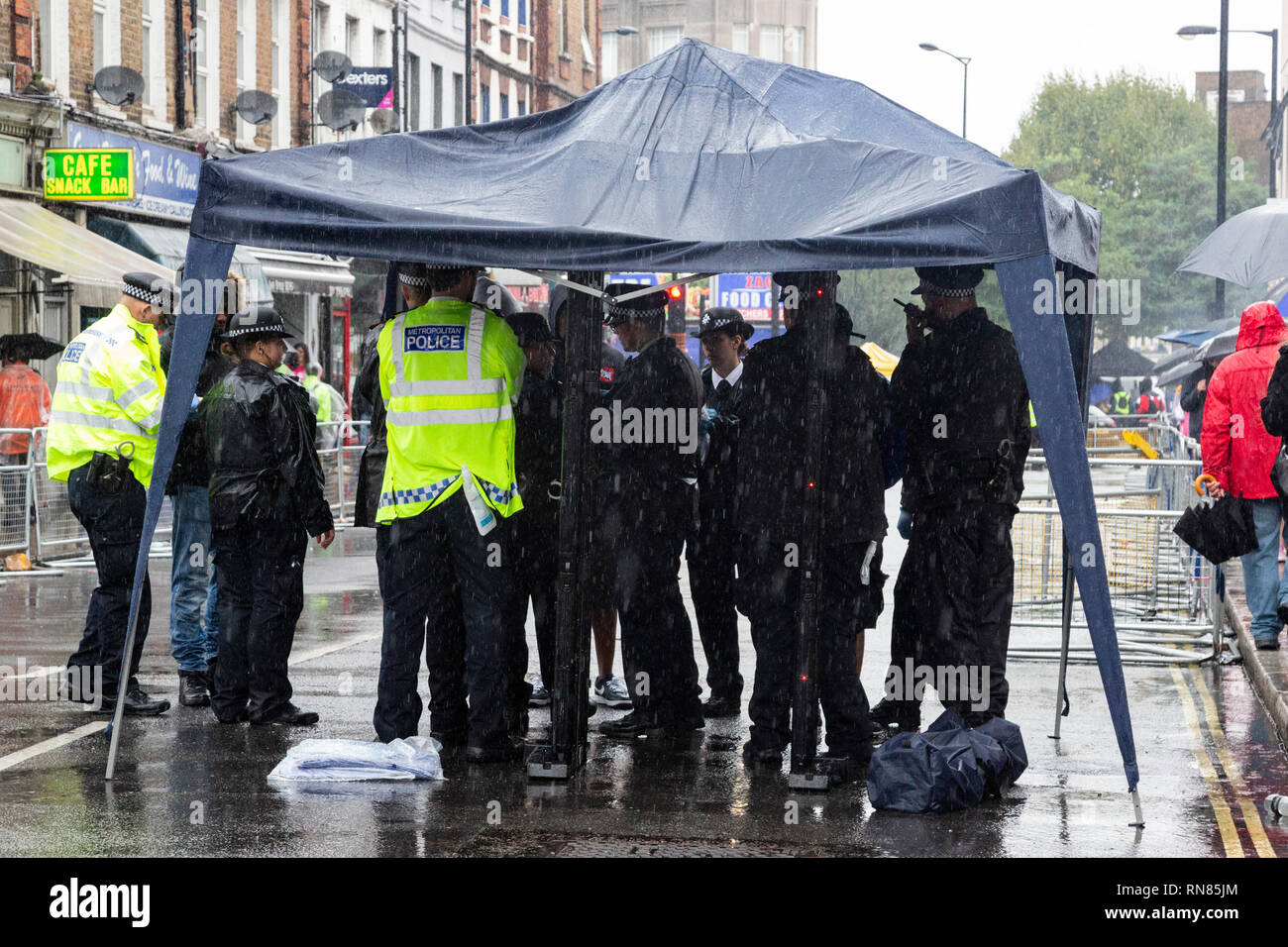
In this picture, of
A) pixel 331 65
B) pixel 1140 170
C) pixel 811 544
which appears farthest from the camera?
pixel 1140 170

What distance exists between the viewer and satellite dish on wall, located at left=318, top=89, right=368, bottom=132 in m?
26.7

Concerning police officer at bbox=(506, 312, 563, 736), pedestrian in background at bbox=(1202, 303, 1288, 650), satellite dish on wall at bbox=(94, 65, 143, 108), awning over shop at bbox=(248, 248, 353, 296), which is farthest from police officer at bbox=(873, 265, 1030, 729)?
awning over shop at bbox=(248, 248, 353, 296)

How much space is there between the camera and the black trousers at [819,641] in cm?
761

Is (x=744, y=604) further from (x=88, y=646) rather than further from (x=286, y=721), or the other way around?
(x=88, y=646)

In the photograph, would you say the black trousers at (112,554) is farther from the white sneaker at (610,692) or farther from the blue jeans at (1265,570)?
the blue jeans at (1265,570)

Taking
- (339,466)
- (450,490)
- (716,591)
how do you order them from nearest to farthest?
(450,490), (716,591), (339,466)

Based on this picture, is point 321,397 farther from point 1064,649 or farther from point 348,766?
point 348,766

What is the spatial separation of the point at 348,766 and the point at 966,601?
9.33 feet

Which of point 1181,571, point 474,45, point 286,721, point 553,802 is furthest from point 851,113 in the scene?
point 474,45

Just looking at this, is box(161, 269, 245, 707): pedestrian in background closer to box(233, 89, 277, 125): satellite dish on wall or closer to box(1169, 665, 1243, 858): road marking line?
box(1169, 665, 1243, 858): road marking line

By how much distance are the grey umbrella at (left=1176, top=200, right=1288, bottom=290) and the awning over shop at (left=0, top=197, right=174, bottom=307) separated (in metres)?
12.8

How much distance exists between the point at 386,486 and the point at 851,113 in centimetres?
263

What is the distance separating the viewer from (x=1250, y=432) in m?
10.7

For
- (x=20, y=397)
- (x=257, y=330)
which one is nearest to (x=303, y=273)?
(x=20, y=397)
